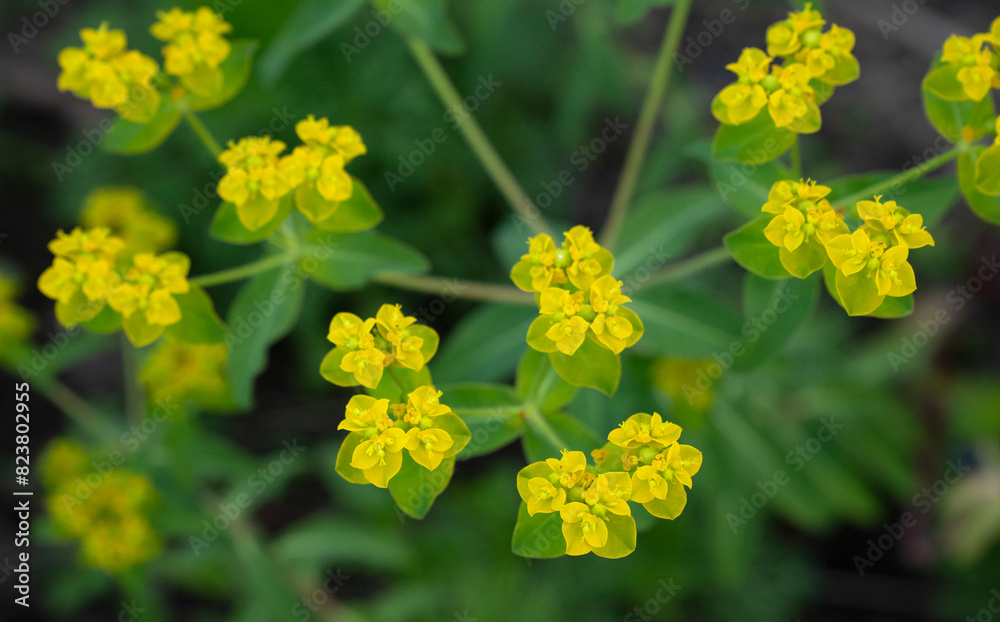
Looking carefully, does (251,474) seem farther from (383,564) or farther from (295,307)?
(295,307)

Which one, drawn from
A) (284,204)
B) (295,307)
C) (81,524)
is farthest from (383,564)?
(284,204)

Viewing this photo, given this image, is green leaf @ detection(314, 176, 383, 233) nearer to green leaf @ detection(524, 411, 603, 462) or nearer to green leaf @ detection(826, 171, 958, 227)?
green leaf @ detection(524, 411, 603, 462)

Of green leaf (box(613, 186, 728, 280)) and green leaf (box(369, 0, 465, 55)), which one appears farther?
green leaf (box(613, 186, 728, 280))

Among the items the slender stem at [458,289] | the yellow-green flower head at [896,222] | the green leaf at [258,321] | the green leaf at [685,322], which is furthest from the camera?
the slender stem at [458,289]

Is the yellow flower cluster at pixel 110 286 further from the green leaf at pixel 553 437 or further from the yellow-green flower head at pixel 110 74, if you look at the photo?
the green leaf at pixel 553 437

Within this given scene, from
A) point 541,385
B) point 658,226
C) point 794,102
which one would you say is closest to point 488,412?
point 541,385

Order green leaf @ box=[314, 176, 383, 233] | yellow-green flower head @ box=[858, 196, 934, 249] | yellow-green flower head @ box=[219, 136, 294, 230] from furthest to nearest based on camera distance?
green leaf @ box=[314, 176, 383, 233]
yellow-green flower head @ box=[219, 136, 294, 230]
yellow-green flower head @ box=[858, 196, 934, 249]

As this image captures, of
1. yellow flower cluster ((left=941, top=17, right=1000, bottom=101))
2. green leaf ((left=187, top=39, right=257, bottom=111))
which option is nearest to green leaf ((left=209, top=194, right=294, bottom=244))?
green leaf ((left=187, top=39, right=257, bottom=111))

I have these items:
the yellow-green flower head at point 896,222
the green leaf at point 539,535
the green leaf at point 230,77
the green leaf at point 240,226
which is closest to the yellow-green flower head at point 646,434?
the green leaf at point 539,535
